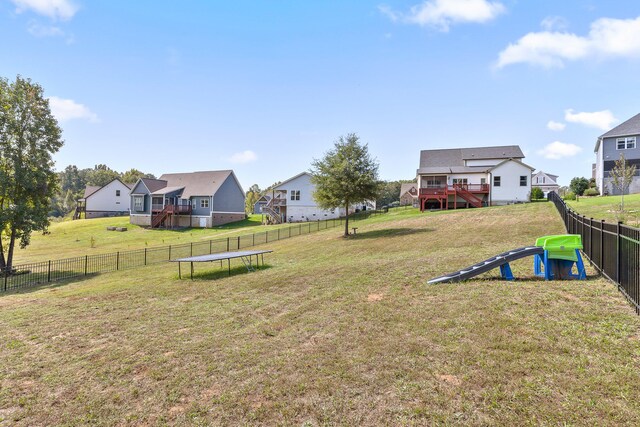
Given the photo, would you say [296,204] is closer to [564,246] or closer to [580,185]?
[580,185]

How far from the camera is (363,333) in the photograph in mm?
6570

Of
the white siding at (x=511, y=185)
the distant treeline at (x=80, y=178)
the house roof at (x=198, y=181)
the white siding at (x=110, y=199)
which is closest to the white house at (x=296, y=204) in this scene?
the house roof at (x=198, y=181)

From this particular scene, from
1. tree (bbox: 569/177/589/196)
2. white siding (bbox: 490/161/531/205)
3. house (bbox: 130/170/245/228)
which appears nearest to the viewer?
white siding (bbox: 490/161/531/205)

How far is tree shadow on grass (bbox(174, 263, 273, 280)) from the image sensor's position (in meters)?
14.7

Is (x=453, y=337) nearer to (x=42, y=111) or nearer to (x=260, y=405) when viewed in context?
(x=260, y=405)

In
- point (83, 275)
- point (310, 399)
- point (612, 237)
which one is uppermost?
point (612, 237)

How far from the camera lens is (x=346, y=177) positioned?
2575 cm

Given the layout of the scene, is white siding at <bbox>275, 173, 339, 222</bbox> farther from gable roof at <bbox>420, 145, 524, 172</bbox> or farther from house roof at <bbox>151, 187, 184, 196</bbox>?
house roof at <bbox>151, 187, 184, 196</bbox>

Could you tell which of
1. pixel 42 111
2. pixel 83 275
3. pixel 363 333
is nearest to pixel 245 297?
pixel 363 333

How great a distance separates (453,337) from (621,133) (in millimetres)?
46446

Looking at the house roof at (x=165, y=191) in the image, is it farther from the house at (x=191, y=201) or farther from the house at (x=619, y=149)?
the house at (x=619, y=149)

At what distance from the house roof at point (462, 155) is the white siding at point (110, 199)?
5675 centimetres

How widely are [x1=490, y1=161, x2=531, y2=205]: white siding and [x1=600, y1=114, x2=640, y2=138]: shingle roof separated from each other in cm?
1037

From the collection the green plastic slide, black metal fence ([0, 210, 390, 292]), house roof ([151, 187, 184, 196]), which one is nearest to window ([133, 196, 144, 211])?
house roof ([151, 187, 184, 196])
